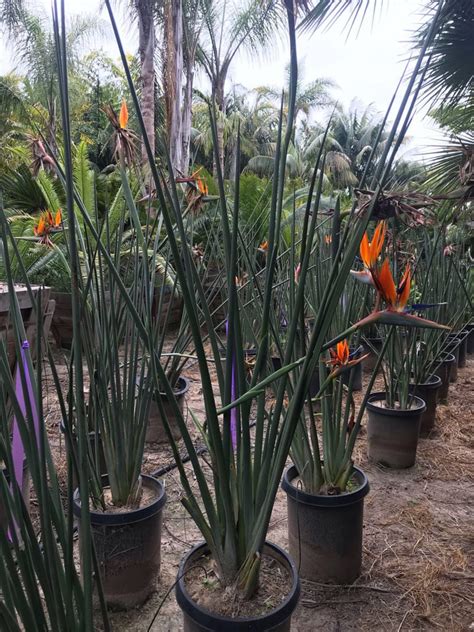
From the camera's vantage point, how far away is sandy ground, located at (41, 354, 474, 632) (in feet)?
3.91

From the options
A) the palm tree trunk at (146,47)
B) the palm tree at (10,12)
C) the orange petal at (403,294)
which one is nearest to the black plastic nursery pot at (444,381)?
the orange petal at (403,294)

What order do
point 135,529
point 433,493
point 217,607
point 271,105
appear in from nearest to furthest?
1. point 217,607
2. point 135,529
3. point 433,493
4. point 271,105

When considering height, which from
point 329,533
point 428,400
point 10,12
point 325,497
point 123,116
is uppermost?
point 10,12

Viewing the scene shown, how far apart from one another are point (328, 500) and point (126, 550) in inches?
20.5

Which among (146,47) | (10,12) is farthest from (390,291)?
(10,12)

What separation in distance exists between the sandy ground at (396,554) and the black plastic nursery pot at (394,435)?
0.05 metres

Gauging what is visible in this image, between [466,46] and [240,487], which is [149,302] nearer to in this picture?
[240,487]

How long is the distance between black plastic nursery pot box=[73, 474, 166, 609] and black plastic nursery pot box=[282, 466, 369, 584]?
371 millimetres

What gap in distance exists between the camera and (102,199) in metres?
5.98

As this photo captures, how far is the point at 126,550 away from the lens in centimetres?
119

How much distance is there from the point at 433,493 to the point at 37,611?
1.68 m

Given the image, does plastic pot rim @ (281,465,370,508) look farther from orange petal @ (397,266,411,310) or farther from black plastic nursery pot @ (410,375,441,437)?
black plastic nursery pot @ (410,375,441,437)

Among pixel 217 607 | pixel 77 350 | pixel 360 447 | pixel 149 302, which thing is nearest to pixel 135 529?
pixel 217 607

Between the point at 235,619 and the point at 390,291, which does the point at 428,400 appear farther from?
the point at 390,291
